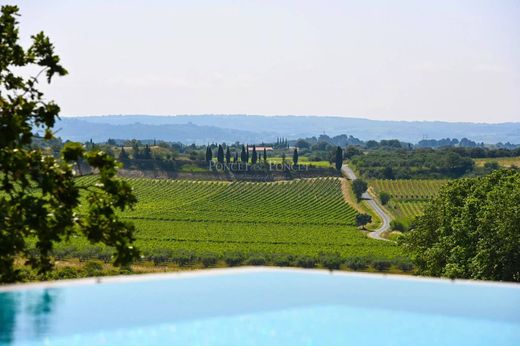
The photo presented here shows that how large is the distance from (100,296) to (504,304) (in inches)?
166

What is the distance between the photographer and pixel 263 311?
31.2ft

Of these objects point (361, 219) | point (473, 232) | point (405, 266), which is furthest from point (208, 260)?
point (473, 232)

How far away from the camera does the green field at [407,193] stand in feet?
247

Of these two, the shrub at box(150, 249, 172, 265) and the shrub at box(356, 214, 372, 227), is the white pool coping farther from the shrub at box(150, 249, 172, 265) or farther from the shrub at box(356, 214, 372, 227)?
the shrub at box(356, 214, 372, 227)

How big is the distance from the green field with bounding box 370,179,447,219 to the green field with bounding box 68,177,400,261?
12.9 feet

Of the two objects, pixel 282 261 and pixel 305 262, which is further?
pixel 305 262

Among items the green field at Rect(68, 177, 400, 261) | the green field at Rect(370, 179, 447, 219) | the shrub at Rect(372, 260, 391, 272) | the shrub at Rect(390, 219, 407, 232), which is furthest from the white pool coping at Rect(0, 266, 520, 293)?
the green field at Rect(370, 179, 447, 219)

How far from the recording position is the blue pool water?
8.50 metres

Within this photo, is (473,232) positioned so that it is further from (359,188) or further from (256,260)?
(359,188)

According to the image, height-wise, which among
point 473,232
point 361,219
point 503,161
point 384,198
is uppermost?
point 473,232

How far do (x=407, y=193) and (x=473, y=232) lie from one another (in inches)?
2473

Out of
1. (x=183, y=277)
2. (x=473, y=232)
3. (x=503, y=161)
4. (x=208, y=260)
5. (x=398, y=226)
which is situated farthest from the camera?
(x=503, y=161)

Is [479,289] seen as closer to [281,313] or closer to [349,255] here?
[281,313]

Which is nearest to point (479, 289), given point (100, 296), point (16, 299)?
point (100, 296)
